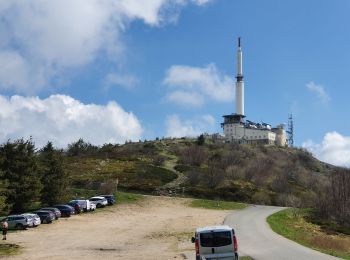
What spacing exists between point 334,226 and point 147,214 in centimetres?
1990

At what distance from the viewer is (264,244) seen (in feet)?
104

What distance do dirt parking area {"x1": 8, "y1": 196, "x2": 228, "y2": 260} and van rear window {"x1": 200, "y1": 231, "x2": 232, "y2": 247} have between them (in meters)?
5.51

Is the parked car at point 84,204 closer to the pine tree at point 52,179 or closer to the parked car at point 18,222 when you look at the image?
the pine tree at point 52,179

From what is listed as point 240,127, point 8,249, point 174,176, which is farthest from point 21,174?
point 240,127

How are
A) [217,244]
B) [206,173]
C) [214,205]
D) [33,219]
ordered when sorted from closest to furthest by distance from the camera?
[217,244] < [33,219] < [214,205] < [206,173]

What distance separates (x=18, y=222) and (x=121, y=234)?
945 centimetres

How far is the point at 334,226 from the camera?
5344cm

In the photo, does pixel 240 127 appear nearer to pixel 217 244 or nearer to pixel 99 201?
pixel 99 201

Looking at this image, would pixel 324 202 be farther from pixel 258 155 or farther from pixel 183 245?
pixel 258 155

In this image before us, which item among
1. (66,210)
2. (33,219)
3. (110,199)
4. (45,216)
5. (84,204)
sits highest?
(110,199)

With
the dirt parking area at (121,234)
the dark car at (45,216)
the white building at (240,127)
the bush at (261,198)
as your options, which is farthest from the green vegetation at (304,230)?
the white building at (240,127)

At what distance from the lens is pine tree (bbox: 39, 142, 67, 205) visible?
199 feet

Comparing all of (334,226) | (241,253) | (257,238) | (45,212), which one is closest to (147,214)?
(45,212)

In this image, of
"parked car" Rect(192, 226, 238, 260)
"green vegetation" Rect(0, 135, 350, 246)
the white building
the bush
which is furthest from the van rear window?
the white building
